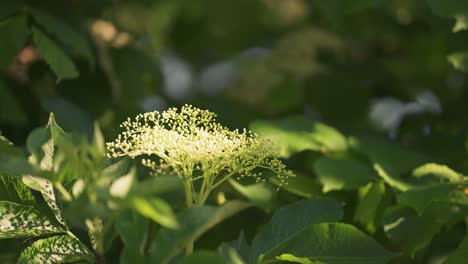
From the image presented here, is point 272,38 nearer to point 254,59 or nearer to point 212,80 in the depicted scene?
point 254,59

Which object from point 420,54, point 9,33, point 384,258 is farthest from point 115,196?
point 420,54

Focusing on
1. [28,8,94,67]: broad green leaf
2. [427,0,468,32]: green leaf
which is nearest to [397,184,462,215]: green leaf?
[427,0,468,32]: green leaf

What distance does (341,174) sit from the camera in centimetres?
139

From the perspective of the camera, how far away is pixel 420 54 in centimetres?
273

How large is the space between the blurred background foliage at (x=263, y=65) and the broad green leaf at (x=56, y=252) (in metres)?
0.53

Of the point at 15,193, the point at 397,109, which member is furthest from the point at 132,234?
the point at 397,109

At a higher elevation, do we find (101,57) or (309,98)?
(309,98)

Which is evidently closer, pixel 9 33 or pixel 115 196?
pixel 115 196

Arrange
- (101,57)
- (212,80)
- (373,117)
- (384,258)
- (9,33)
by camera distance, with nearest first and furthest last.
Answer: (384,258)
(9,33)
(101,57)
(373,117)
(212,80)

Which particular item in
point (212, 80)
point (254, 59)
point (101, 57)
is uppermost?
point (212, 80)

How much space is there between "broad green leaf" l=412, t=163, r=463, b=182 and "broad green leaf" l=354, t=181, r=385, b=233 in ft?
0.27

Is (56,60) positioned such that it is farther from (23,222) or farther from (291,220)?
(291,220)

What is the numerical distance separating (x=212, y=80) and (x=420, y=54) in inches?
61.4

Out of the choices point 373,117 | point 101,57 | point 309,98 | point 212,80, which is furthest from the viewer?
point 212,80
